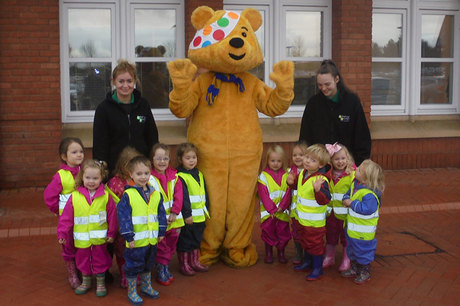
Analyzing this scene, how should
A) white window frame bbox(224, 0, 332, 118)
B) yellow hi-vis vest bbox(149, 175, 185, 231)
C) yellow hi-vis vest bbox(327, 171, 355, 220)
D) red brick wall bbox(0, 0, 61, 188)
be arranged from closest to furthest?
yellow hi-vis vest bbox(149, 175, 185, 231) < yellow hi-vis vest bbox(327, 171, 355, 220) < red brick wall bbox(0, 0, 61, 188) < white window frame bbox(224, 0, 332, 118)

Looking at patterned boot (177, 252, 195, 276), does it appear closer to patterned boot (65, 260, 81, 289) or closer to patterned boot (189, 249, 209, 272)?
patterned boot (189, 249, 209, 272)

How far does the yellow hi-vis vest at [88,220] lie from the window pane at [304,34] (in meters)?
5.73

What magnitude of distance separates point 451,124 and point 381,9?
234cm

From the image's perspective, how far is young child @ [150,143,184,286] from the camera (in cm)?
478

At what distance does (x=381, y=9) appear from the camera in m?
9.87

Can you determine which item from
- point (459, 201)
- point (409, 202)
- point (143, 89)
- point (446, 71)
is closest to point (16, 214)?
point (143, 89)

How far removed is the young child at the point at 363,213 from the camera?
189 inches

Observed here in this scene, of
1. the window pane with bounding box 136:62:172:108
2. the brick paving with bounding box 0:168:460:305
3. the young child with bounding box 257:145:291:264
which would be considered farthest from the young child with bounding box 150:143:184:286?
the window pane with bounding box 136:62:172:108

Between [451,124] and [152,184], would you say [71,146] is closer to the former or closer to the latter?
[152,184]

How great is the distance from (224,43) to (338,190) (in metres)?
1.61

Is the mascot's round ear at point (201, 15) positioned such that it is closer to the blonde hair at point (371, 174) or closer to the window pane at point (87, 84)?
the blonde hair at point (371, 174)

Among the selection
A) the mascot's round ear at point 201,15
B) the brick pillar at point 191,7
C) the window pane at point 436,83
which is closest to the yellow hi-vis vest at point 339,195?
the mascot's round ear at point 201,15

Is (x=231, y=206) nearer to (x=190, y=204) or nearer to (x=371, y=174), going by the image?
(x=190, y=204)

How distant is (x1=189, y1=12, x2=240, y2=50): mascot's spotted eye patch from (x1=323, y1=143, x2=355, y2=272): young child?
1.31m
